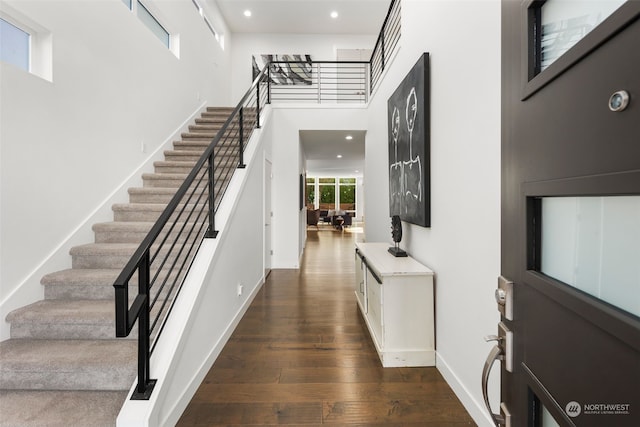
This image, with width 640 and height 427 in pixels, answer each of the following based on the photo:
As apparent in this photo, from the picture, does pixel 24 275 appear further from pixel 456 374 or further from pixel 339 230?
pixel 339 230

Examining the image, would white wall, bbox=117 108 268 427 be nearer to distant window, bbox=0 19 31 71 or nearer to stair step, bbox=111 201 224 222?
stair step, bbox=111 201 224 222

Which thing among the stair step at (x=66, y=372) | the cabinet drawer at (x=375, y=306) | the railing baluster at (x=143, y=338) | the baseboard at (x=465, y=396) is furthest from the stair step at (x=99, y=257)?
the baseboard at (x=465, y=396)

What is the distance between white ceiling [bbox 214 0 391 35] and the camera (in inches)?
255

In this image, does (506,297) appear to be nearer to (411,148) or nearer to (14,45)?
(411,148)

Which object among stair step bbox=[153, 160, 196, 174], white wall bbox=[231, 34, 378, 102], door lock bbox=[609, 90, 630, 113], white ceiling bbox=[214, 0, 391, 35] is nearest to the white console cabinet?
door lock bbox=[609, 90, 630, 113]

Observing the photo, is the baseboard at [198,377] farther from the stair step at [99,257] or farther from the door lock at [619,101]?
the door lock at [619,101]

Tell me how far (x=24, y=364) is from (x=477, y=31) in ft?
10.8

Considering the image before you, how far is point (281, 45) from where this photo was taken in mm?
7684

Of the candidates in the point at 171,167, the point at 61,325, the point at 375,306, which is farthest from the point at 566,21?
the point at 171,167

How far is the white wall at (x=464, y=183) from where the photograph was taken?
156 cm

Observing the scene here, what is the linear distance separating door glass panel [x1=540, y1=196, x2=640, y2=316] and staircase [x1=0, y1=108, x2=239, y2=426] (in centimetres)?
209

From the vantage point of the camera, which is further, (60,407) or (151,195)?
(151,195)

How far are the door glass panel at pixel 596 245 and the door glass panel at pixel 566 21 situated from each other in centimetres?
33

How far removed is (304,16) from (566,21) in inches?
303
